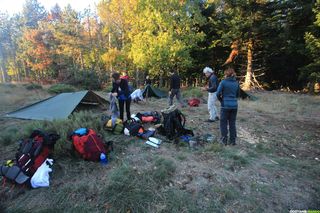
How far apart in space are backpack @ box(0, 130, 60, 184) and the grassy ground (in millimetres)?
192

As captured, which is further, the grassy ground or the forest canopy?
the forest canopy

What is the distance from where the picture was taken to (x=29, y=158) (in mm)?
2992

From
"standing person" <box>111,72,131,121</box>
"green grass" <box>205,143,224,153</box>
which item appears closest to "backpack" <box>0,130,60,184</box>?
"standing person" <box>111,72,131,121</box>

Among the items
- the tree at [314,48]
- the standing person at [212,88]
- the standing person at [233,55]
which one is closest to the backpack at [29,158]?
the standing person at [212,88]

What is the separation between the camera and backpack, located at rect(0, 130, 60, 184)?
2854 mm

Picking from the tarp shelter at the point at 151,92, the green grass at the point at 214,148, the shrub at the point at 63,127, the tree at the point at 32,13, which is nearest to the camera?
the shrub at the point at 63,127

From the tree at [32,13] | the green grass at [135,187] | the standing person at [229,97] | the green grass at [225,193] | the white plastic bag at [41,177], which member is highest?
the tree at [32,13]

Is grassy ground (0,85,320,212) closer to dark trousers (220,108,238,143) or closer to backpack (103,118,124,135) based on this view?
backpack (103,118,124,135)

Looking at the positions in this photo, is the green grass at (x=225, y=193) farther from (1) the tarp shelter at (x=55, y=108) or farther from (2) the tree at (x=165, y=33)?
(2) the tree at (x=165, y=33)

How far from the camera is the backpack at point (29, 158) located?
9.36ft

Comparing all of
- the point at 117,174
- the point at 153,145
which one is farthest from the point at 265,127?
the point at 117,174

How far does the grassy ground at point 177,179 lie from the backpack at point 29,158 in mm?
192

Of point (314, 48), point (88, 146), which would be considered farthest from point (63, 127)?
point (314, 48)

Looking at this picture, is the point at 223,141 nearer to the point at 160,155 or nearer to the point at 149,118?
the point at 160,155
